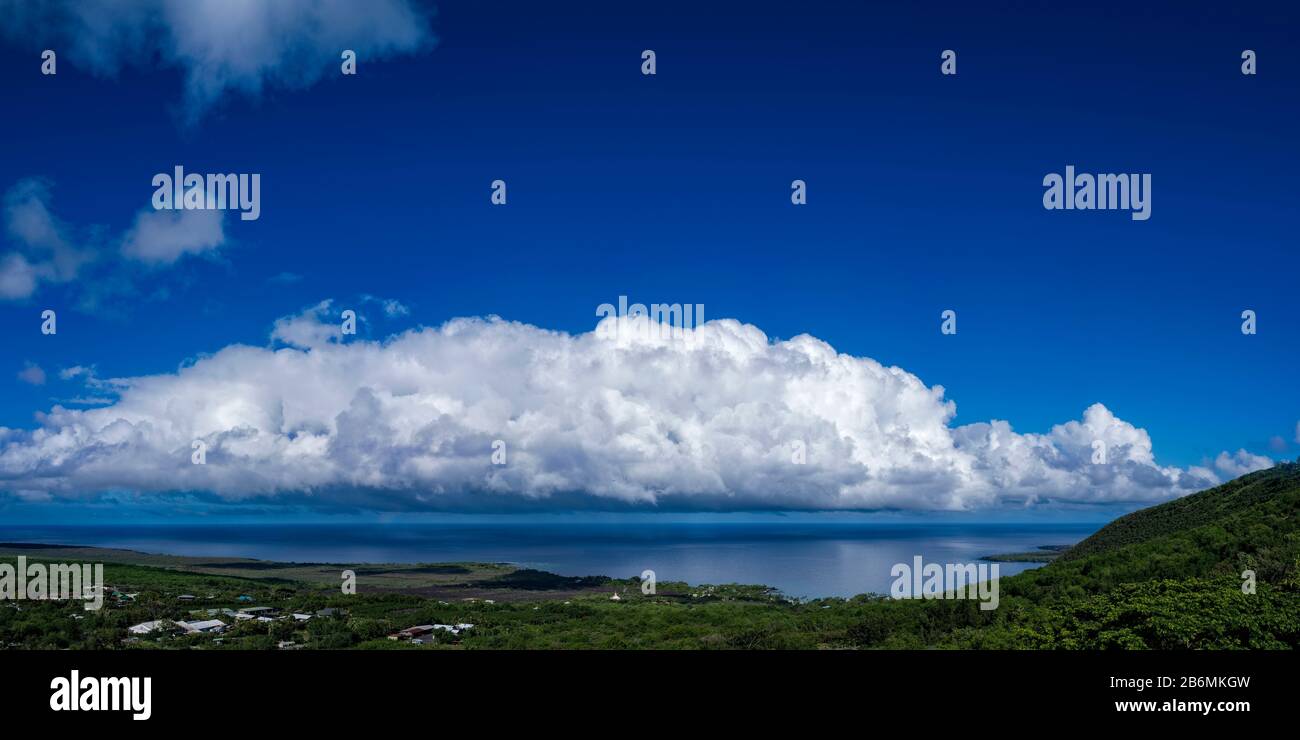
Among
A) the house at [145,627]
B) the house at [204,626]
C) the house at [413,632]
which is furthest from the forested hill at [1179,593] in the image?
the house at [145,627]

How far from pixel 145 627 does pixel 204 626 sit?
310cm

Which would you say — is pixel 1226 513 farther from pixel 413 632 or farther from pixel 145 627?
pixel 145 627

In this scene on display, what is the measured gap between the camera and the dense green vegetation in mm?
20234

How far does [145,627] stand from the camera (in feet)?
136

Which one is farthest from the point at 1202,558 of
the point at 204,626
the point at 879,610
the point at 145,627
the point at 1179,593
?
the point at 145,627

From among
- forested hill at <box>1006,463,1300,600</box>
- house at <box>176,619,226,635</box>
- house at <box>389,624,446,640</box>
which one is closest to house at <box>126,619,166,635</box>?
house at <box>176,619,226,635</box>

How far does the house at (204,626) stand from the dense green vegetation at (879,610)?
2.60 ft

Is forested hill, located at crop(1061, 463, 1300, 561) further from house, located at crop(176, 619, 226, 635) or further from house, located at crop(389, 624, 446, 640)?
house, located at crop(176, 619, 226, 635)

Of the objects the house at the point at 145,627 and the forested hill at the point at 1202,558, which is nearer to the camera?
the forested hill at the point at 1202,558

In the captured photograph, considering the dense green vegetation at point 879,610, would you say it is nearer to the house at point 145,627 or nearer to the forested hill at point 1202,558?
the forested hill at point 1202,558

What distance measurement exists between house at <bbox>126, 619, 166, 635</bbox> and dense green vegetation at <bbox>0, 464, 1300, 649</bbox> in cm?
107

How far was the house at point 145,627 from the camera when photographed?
39981 mm

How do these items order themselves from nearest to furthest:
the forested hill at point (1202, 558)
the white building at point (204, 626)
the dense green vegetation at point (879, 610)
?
the dense green vegetation at point (879, 610), the forested hill at point (1202, 558), the white building at point (204, 626)

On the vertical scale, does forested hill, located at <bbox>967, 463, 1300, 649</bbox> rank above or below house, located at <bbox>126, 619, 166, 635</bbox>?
above
